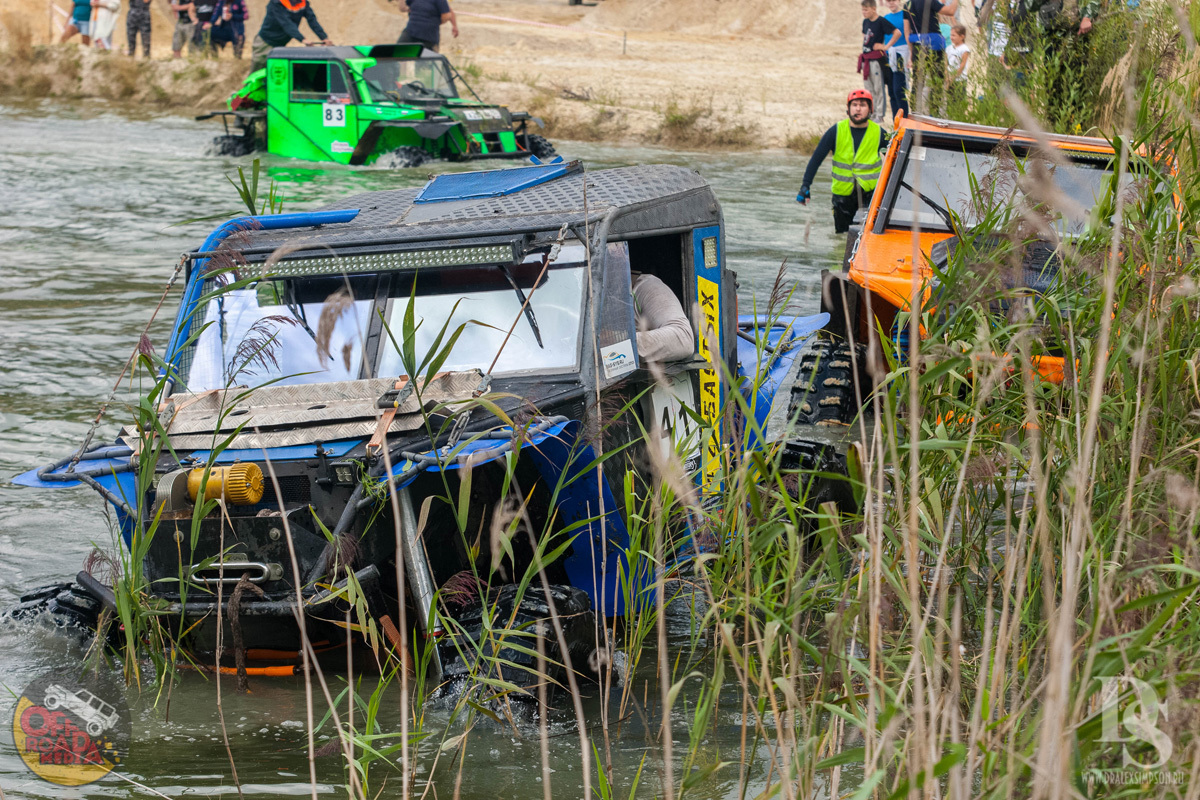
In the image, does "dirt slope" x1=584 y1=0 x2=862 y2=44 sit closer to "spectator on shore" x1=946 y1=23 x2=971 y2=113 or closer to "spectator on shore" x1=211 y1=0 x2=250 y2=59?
"spectator on shore" x1=211 y1=0 x2=250 y2=59

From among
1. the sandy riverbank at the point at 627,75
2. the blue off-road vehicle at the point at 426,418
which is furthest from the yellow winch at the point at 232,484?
the sandy riverbank at the point at 627,75

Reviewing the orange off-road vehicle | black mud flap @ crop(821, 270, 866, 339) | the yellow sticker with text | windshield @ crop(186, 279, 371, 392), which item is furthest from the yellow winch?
the orange off-road vehicle

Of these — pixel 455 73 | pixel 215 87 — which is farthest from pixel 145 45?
pixel 455 73

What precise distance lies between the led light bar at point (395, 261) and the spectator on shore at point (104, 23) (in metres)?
26.0

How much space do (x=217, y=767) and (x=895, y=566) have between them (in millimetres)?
2266

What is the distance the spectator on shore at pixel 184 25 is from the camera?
92.5ft

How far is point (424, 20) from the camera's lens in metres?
20.6

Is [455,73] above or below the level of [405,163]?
above

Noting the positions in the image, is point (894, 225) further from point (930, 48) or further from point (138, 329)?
point (138, 329)

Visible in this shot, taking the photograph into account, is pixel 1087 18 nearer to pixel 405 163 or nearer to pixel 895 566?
Result: pixel 895 566

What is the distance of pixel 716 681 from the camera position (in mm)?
3012

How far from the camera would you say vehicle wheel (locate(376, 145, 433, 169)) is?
18641mm

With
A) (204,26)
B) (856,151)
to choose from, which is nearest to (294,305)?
(856,151)

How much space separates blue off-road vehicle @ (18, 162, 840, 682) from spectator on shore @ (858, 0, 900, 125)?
1164 cm
